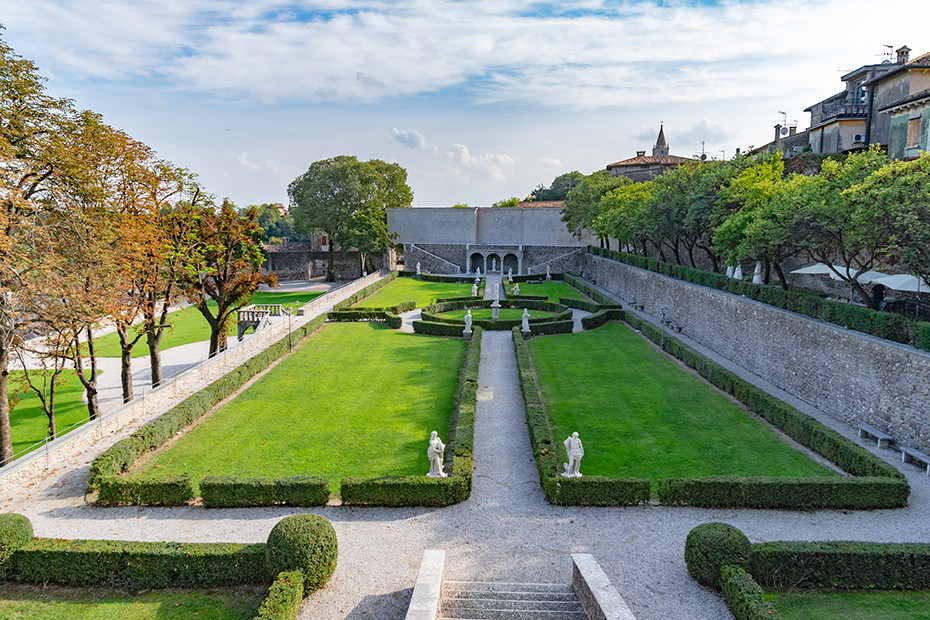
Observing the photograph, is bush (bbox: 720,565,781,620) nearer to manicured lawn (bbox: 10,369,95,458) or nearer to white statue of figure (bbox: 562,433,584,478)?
white statue of figure (bbox: 562,433,584,478)

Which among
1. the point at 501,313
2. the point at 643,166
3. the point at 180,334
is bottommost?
the point at 180,334

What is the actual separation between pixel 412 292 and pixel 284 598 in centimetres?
4374

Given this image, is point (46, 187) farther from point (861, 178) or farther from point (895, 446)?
point (861, 178)

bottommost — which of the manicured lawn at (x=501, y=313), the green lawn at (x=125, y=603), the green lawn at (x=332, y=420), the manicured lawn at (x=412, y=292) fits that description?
the green lawn at (x=125, y=603)

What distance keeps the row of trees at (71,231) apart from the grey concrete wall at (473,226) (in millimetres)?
50288

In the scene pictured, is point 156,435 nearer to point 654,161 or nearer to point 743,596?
point 743,596

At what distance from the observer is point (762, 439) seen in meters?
17.0

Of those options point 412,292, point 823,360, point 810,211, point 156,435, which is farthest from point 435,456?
point 412,292

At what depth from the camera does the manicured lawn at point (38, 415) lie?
20.2 m

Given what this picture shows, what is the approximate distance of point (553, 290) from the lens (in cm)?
5269

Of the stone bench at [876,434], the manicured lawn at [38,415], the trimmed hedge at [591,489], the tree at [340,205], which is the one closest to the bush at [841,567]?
the trimmed hedge at [591,489]

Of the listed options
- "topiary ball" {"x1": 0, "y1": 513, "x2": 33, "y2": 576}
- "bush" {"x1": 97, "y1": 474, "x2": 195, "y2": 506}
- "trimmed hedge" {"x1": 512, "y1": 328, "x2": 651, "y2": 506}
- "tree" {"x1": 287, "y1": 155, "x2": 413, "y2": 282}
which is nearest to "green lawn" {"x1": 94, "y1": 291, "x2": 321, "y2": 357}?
"tree" {"x1": 287, "y1": 155, "x2": 413, "y2": 282}

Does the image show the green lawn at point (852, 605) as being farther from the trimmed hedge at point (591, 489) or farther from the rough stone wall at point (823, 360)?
the rough stone wall at point (823, 360)

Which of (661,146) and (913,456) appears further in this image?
(661,146)
